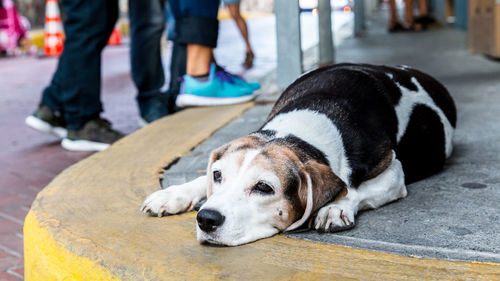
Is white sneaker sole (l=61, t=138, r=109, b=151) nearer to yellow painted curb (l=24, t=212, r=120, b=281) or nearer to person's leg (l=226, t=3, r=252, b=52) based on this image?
yellow painted curb (l=24, t=212, r=120, b=281)

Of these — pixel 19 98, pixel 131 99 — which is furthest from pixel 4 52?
pixel 131 99

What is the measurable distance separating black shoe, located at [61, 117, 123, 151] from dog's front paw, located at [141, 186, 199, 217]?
2.21m

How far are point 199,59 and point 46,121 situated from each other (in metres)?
1.22

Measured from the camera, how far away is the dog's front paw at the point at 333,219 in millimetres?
2227

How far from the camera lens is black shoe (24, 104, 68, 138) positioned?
4875 mm

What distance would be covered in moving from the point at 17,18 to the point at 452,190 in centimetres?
1329

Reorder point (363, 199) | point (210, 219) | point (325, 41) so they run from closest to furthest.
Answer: point (210, 219) < point (363, 199) < point (325, 41)

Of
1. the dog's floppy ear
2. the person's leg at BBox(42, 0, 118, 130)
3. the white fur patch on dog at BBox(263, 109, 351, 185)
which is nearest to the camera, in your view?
the dog's floppy ear

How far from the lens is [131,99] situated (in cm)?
720

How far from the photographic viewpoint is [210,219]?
2.10 m

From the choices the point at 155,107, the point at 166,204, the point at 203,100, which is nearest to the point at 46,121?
the point at 155,107

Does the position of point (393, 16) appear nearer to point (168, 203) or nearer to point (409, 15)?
point (409, 15)

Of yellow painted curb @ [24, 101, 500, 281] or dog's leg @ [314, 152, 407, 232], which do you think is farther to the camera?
dog's leg @ [314, 152, 407, 232]

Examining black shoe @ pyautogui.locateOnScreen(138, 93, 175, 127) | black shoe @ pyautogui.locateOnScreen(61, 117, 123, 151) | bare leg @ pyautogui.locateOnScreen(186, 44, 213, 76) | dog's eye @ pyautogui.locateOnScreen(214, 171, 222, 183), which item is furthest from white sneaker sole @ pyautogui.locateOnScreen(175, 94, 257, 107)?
dog's eye @ pyautogui.locateOnScreen(214, 171, 222, 183)
